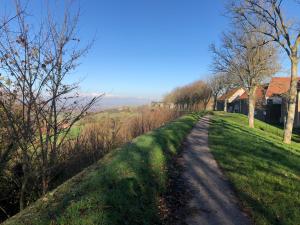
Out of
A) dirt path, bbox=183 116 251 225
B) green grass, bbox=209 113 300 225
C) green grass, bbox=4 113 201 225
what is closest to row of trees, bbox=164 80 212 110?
green grass, bbox=209 113 300 225

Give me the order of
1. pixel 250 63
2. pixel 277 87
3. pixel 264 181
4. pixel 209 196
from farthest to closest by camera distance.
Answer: pixel 277 87 < pixel 250 63 < pixel 264 181 < pixel 209 196

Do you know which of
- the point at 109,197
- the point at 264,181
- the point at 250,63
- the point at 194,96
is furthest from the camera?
the point at 194,96

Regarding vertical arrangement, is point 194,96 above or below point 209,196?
above

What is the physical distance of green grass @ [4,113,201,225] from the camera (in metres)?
4.52

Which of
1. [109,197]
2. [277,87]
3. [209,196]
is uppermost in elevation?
[277,87]

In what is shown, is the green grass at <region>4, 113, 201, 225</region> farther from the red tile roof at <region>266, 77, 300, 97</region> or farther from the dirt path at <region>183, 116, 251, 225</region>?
the red tile roof at <region>266, 77, 300, 97</region>

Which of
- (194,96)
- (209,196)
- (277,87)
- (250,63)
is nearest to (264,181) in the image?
(209,196)

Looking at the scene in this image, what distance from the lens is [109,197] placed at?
17.2 feet

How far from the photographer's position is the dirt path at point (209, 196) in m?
4.92

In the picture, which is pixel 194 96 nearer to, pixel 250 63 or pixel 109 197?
pixel 250 63

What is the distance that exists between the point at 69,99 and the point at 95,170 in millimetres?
1793

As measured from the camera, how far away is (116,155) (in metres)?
8.37

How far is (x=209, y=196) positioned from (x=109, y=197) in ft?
6.81

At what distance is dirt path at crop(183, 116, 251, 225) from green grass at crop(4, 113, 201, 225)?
2.20 ft
